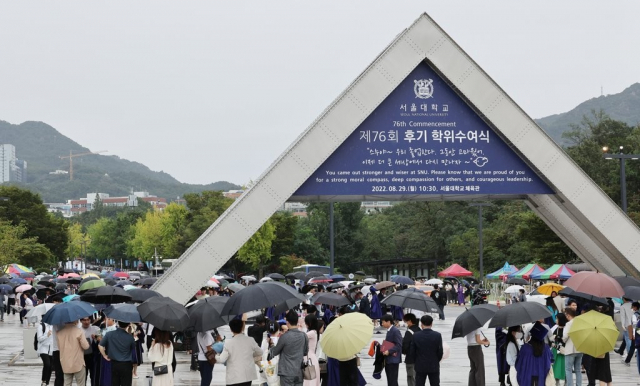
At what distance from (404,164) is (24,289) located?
20.6 meters

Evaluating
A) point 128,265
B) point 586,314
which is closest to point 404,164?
point 586,314

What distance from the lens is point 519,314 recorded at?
47.8 ft

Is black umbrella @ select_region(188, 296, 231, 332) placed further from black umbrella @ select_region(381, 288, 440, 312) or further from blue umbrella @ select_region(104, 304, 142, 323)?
black umbrella @ select_region(381, 288, 440, 312)

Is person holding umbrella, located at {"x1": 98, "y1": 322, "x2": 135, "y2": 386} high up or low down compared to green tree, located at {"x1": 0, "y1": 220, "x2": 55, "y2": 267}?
down

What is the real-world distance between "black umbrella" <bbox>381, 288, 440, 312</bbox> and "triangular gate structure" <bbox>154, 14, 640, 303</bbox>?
6.70 meters

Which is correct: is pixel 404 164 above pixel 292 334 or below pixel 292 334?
above

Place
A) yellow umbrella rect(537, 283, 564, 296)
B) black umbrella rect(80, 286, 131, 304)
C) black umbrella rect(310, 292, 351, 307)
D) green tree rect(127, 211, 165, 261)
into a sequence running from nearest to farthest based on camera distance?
black umbrella rect(80, 286, 131, 304), black umbrella rect(310, 292, 351, 307), yellow umbrella rect(537, 283, 564, 296), green tree rect(127, 211, 165, 261)

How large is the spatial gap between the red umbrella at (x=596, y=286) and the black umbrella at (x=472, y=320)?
109 inches

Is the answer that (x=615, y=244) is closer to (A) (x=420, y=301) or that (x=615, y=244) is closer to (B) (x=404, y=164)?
(B) (x=404, y=164)

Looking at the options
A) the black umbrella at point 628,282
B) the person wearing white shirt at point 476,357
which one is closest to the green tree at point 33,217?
the black umbrella at point 628,282

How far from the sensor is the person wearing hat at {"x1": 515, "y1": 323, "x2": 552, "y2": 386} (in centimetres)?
1500

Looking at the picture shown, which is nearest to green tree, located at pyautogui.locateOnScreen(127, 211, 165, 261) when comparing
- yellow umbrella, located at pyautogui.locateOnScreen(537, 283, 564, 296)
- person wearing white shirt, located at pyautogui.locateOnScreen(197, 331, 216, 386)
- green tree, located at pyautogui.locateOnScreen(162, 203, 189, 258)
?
green tree, located at pyautogui.locateOnScreen(162, 203, 189, 258)

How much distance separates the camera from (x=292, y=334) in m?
13.5

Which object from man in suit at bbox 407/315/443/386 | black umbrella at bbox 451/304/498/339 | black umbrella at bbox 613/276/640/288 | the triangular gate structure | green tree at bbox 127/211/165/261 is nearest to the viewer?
man in suit at bbox 407/315/443/386
